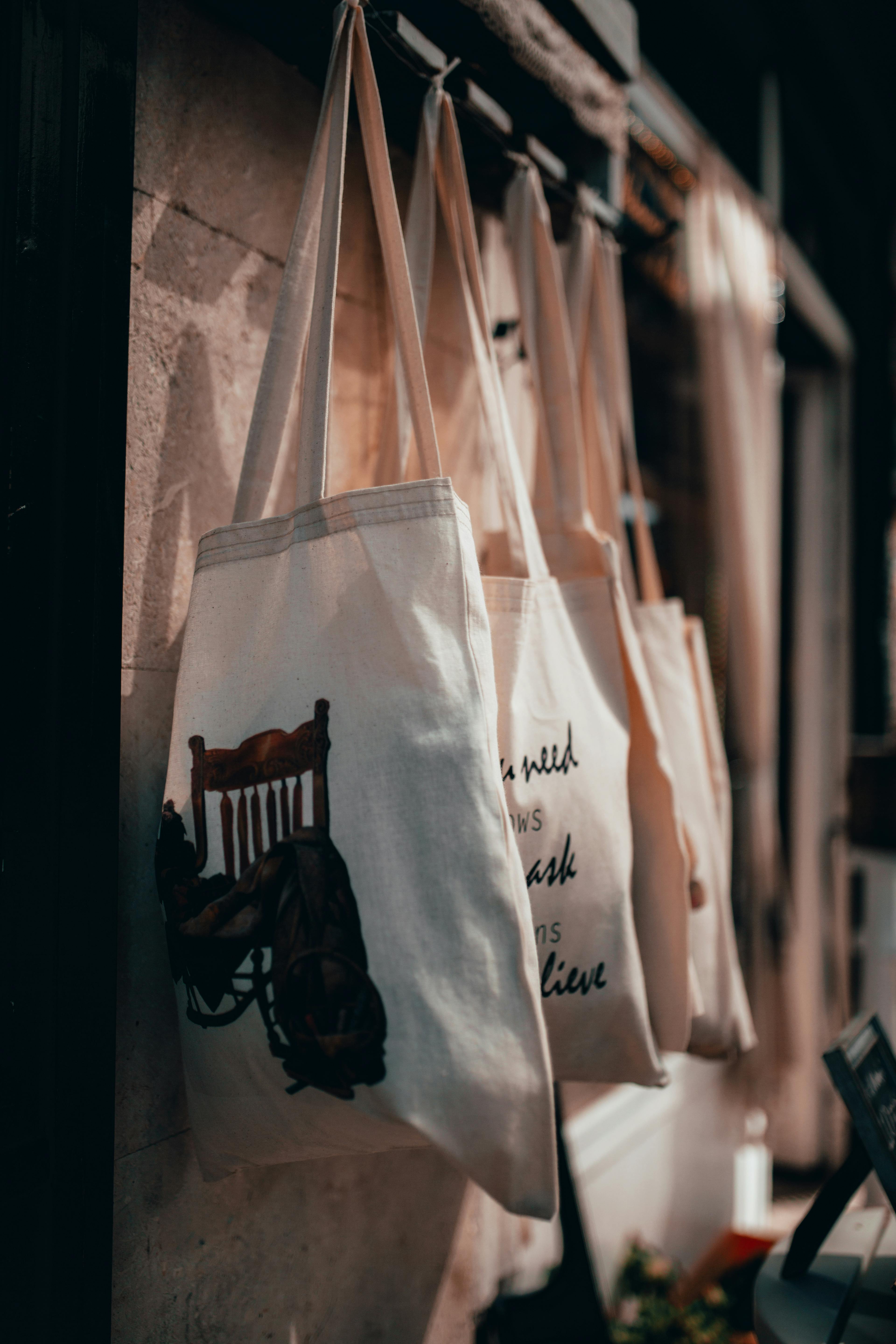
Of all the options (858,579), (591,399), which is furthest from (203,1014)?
(858,579)

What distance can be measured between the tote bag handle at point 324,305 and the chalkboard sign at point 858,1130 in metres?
0.79

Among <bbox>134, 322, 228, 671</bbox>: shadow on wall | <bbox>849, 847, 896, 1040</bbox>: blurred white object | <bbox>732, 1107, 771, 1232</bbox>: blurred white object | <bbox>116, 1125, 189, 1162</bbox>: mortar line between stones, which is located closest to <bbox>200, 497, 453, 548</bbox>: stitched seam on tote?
<bbox>134, 322, 228, 671</bbox>: shadow on wall

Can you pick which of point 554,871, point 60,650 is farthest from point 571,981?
point 60,650

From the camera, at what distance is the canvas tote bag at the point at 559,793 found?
916 mm

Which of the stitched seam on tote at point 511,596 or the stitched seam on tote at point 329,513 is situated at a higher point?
the stitched seam on tote at point 329,513

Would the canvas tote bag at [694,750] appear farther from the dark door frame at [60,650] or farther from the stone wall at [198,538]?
the dark door frame at [60,650]

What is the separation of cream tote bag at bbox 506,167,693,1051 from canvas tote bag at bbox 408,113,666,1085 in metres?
0.05

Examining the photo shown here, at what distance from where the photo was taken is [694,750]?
49.7 inches

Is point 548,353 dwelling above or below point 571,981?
above

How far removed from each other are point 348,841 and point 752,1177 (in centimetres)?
227

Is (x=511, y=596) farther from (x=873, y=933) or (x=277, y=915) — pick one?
(x=873, y=933)

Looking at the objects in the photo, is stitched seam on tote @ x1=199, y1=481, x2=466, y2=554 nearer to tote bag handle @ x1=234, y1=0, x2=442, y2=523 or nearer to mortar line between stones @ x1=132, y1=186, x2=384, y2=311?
tote bag handle @ x1=234, y1=0, x2=442, y2=523

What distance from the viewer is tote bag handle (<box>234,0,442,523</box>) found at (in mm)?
802

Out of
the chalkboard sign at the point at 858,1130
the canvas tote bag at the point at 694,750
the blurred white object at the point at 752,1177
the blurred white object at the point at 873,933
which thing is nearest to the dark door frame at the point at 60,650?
the canvas tote bag at the point at 694,750
